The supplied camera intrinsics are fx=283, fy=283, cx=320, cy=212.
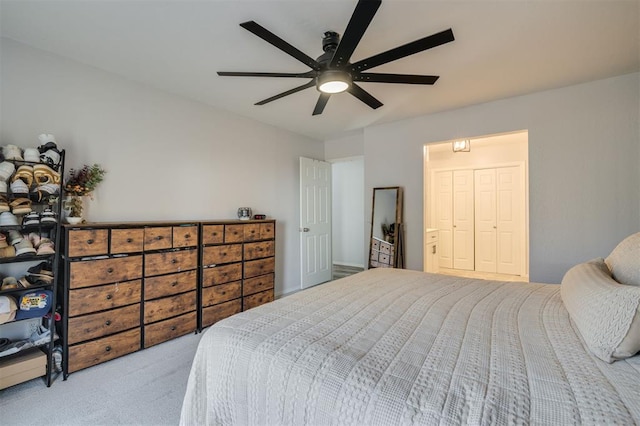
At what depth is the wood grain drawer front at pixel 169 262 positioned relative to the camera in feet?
8.38

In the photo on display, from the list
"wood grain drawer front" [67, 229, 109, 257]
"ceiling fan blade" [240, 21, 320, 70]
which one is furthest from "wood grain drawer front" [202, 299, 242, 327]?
"ceiling fan blade" [240, 21, 320, 70]

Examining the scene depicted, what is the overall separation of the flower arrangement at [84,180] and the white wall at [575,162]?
399cm

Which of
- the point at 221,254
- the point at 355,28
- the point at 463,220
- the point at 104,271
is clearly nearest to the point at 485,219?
the point at 463,220

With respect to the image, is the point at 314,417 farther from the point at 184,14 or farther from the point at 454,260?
the point at 454,260

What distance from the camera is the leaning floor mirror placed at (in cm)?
400

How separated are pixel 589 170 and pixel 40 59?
5143 millimetres

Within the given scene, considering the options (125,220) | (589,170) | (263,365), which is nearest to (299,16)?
(263,365)

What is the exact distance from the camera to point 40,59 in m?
2.29

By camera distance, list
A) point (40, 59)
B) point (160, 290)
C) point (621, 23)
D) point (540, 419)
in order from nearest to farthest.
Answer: point (540, 419), point (621, 23), point (40, 59), point (160, 290)

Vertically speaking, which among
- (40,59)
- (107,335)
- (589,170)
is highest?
(40,59)

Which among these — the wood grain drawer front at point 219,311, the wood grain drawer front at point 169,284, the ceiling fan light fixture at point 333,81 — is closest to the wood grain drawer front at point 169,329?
the wood grain drawer front at point 219,311

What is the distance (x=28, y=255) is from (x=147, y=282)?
813 millimetres

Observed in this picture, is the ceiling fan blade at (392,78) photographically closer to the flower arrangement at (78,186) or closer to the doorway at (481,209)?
the flower arrangement at (78,186)

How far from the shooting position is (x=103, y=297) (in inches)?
89.8
